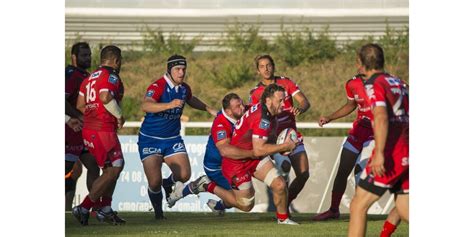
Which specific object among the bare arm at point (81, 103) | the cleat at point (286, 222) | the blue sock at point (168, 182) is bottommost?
the cleat at point (286, 222)

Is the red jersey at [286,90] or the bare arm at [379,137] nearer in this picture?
the bare arm at [379,137]

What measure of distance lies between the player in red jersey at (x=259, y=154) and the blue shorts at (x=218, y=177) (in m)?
0.40

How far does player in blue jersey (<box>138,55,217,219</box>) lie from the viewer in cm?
1155

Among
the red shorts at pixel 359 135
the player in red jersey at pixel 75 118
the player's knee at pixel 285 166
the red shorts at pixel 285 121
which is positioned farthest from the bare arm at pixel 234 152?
the player in red jersey at pixel 75 118

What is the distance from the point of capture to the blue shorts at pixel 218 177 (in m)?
11.6

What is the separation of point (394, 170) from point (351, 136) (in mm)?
3084

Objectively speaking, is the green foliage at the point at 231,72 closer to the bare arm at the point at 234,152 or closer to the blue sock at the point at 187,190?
the blue sock at the point at 187,190

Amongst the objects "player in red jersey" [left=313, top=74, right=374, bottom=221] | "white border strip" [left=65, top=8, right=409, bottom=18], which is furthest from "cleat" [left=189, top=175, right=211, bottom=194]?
"white border strip" [left=65, top=8, right=409, bottom=18]

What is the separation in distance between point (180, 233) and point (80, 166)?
2.55m

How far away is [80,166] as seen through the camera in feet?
40.9

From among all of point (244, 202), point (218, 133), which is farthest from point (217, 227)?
point (218, 133)

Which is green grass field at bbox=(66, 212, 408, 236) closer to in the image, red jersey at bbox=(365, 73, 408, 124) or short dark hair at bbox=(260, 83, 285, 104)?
short dark hair at bbox=(260, 83, 285, 104)

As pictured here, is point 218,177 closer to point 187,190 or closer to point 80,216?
point 187,190
